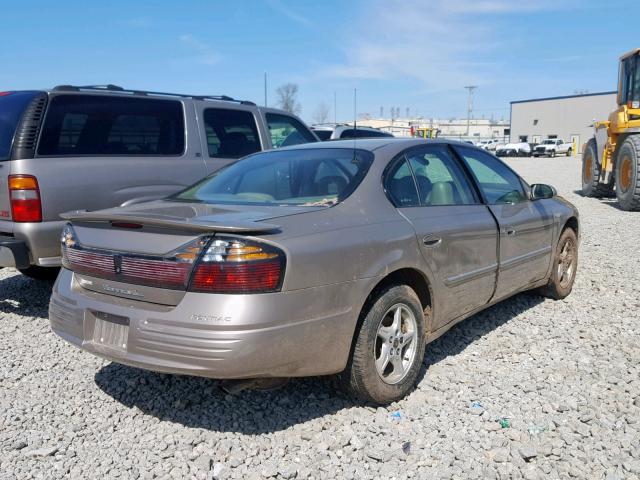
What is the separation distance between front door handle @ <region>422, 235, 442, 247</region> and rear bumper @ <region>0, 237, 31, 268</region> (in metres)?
2.98

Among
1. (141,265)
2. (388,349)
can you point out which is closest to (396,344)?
(388,349)

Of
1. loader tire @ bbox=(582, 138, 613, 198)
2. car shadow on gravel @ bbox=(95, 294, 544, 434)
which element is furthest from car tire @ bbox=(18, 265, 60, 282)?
loader tire @ bbox=(582, 138, 613, 198)

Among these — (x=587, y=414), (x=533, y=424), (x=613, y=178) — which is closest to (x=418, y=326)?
(x=533, y=424)

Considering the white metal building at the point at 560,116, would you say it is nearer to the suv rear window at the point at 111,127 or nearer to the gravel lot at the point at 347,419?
the suv rear window at the point at 111,127

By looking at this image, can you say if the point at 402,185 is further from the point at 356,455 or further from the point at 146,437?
the point at 146,437

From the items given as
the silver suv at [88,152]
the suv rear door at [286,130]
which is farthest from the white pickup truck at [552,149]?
the silver suv at [88,152]

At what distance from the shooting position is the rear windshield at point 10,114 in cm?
448

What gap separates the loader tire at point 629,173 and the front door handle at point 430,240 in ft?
30.1

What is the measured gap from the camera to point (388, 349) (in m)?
3.23

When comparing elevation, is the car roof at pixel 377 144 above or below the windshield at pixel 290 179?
above

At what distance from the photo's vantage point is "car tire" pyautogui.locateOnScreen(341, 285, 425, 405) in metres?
3.04

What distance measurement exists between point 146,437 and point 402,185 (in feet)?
6.69

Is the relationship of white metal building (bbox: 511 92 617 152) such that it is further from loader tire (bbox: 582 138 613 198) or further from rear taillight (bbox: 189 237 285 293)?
rear taillight (bbox: 189 237 285 293)

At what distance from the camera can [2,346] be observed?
426 cm
